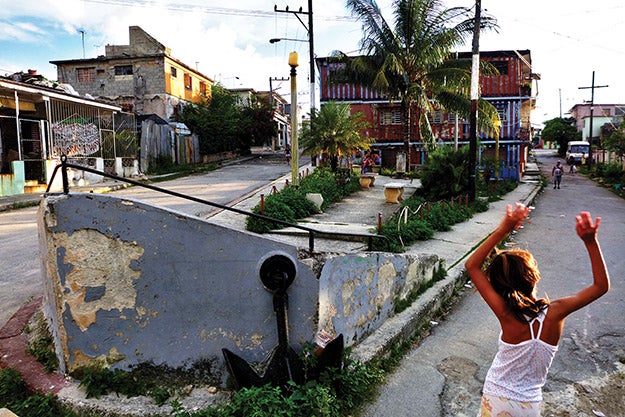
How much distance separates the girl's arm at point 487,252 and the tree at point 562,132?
209 feet

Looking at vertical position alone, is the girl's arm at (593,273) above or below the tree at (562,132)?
below

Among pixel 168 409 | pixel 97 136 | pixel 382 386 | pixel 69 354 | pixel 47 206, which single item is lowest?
pixel 382 386

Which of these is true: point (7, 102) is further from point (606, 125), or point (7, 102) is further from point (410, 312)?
point (606, 125)

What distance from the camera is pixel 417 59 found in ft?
61.1

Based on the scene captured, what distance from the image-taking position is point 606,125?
52469 millimetres

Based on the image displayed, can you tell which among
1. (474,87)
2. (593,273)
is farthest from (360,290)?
(474,87)

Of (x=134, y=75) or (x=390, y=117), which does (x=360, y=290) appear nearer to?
(x=390, y=117)

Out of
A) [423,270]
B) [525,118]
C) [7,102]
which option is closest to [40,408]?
[423,270]

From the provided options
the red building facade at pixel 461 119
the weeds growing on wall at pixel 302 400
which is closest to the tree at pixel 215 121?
the red building facade at pixel 461 119

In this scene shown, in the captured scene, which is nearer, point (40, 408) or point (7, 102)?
point (40, 408)

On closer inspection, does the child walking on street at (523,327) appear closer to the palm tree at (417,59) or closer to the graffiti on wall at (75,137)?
the palm tree at (417,59)

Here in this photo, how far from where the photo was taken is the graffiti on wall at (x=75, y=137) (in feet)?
60.1

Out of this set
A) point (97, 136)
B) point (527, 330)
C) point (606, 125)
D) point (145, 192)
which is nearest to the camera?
point (527, 330)

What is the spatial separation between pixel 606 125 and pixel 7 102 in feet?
191
